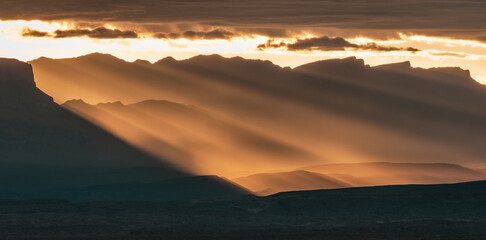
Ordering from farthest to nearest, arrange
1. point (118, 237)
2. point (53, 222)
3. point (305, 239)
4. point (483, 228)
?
point (53, 222) → point (483, 228) → point (118, 237) → point (305, 239)

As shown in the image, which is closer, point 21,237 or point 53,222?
point 21,237

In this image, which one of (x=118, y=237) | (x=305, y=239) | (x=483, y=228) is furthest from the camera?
(x=483, y=228)

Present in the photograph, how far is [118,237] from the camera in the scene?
159500 millimetres

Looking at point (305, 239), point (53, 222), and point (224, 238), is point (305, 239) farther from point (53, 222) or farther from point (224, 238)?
point (53, 222)

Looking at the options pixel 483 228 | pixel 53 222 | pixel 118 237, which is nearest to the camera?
pixel 118 237

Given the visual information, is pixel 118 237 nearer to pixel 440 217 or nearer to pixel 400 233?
pixel 400 233

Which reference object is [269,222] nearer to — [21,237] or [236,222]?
[236,222]

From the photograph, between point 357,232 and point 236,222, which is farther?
point 236,222

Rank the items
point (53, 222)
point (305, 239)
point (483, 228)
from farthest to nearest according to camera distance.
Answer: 1. point (53, 222)
2. point (483, 228)
3. point (305, 239)

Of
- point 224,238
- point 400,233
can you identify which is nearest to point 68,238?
point 224,238

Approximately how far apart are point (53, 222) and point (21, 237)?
27377mm

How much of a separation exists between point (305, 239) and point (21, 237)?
1678 inches

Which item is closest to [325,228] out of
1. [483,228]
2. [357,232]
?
[357,232]

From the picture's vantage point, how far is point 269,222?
637 ft
